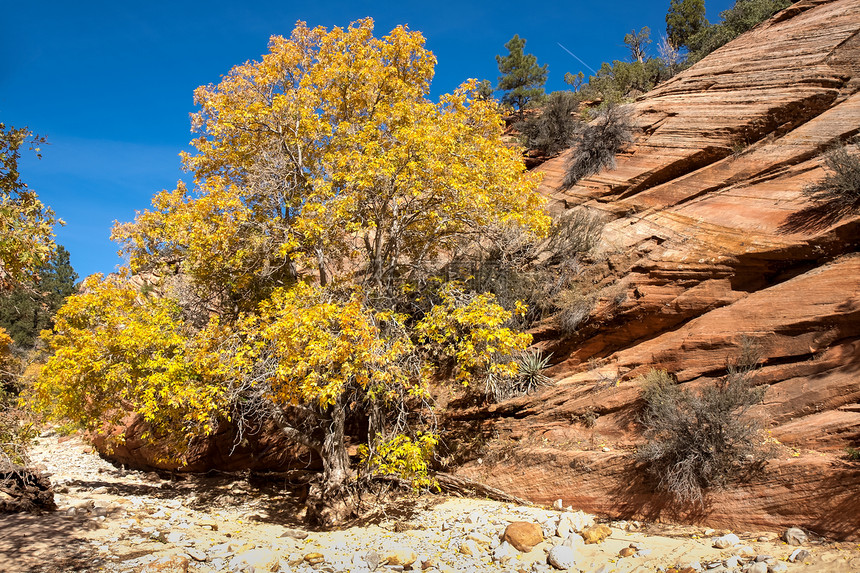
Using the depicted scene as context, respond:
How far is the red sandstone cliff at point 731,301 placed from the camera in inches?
284

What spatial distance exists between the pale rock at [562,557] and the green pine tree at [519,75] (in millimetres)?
28196

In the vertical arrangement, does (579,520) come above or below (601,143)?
below

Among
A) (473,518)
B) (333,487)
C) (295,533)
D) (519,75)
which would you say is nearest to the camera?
(473,518)

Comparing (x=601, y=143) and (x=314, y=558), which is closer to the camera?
(x=314, y=558)

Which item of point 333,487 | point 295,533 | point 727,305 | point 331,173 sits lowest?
point 295,533

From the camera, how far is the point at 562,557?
6938 millimetres

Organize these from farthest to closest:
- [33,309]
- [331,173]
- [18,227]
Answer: [33,309] < [331,173] < [18,227]

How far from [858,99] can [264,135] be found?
544 inches

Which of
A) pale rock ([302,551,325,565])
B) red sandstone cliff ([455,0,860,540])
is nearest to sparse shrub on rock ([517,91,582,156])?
red sandstone cliff ([455,0,860,540])

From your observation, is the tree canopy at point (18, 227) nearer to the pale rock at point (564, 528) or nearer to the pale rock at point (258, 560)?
the pale rock at point (258, 560)

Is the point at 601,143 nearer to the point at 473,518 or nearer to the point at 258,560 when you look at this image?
the point at 473,518

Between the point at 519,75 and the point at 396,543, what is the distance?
2975 cm

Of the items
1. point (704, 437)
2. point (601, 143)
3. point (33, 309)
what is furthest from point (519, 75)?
point (33, 309)

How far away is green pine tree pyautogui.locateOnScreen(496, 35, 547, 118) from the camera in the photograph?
31.2 meters
